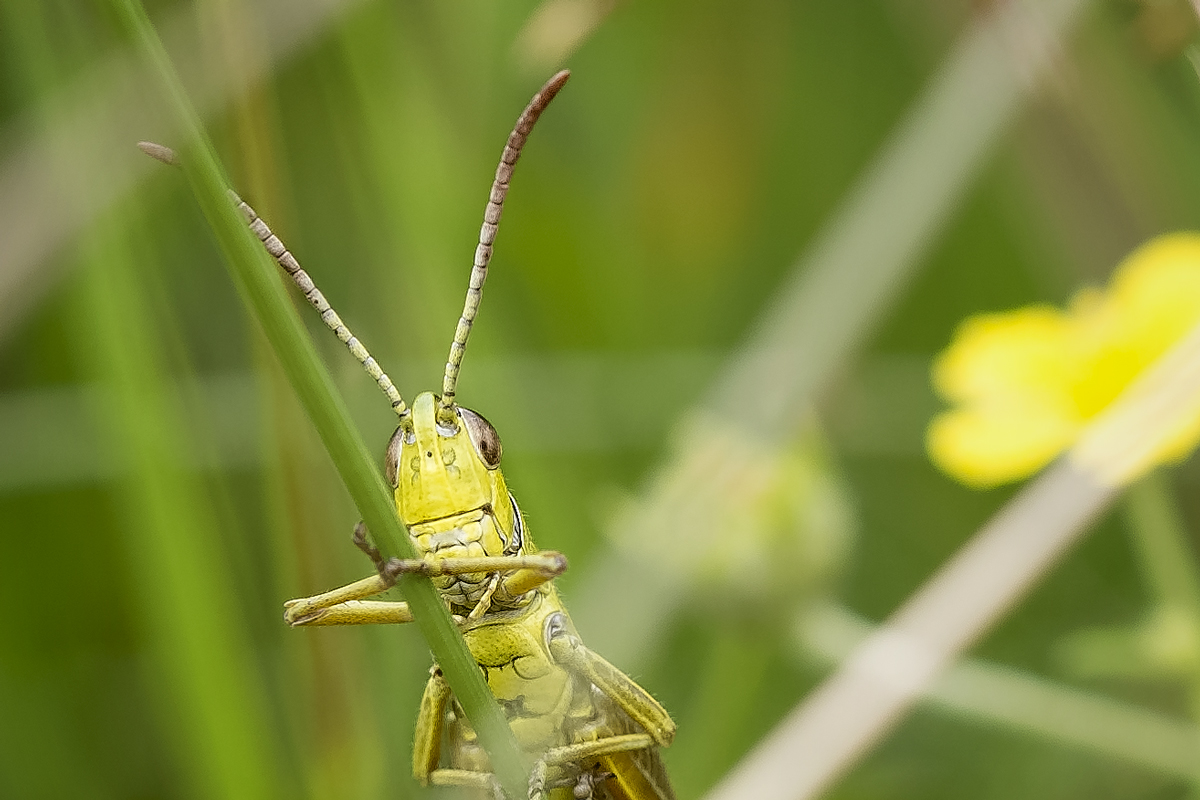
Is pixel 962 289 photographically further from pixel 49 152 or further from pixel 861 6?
pixel 49 152

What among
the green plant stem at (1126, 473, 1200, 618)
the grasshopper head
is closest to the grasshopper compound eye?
the grasshopper head

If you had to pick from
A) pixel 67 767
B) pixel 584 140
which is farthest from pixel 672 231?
pixel 67 767

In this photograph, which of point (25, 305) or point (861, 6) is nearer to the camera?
point (25, 305)

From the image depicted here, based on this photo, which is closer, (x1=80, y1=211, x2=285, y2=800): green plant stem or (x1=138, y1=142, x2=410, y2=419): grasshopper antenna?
(x1=138, y1=142, x2=410, y2=419): grasshopper antenna

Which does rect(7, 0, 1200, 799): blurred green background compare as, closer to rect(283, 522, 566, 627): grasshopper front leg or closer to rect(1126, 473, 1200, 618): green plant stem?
rect(1126, 473, 1200, 618): green plant stem

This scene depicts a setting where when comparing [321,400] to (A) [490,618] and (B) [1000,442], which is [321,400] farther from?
(B) [1000,442]
